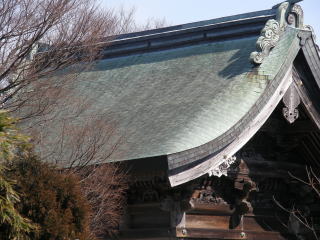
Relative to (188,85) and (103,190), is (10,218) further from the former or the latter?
(188,85)

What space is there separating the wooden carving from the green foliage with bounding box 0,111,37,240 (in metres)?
4.40

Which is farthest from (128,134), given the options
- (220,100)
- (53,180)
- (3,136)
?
(3,136)

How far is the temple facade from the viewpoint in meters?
9.59

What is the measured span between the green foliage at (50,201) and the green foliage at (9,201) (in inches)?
5.1

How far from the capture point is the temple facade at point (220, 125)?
9.59m

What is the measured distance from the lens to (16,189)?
294 inches

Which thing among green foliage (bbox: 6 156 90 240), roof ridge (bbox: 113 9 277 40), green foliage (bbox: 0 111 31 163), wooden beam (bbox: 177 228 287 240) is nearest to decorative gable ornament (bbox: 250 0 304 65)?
roof ridge (bbox: 113 9 277 40)

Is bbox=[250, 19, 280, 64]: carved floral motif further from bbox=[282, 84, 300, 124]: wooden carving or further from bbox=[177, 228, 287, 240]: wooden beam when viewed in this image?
bbox=[177, 228, 287, 240]: wooden beam

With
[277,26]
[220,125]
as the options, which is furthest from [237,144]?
[277,26]

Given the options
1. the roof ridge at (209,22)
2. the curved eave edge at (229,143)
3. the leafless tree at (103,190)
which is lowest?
the leafless tree at (103,190)

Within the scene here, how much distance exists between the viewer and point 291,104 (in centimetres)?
1077

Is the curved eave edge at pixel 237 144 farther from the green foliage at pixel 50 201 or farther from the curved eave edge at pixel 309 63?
the green foliage at pixel 50 201

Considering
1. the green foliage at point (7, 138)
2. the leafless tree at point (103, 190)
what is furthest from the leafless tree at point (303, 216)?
the green foliage at point (7, 138)

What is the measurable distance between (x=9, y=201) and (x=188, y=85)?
15.2ft
